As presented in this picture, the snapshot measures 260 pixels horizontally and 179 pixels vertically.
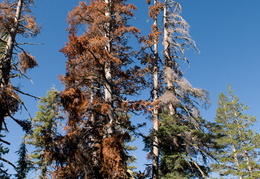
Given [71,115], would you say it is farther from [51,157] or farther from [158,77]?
[158,77]

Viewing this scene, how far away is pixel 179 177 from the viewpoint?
10.4 metres

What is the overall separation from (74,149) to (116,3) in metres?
8.65

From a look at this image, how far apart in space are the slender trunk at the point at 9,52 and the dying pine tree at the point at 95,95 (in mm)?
2196

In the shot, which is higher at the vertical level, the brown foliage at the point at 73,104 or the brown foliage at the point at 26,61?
the brown foliage at the point at 26,61

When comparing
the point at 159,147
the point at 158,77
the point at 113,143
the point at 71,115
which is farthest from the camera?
the point at 158,77

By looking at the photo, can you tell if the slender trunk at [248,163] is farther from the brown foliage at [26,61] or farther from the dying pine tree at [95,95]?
the brown foliage at [26,61]

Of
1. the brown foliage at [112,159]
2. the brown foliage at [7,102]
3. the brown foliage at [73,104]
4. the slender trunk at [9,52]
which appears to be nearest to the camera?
the brown foliage at [7,102]

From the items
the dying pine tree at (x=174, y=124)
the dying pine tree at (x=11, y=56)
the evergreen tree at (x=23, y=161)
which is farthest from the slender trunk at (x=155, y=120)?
the evergreen tree at (x=23, y=161)

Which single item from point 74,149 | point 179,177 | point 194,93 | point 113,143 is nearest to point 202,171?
point 179,177

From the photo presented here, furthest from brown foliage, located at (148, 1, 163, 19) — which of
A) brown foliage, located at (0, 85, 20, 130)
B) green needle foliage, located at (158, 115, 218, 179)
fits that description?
brown foliage, located at (0, 85, 20, 130)

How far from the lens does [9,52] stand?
9852 mm

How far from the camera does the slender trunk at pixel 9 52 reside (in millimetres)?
9102

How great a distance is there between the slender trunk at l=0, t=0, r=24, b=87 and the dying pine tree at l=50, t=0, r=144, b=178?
2.20 metres

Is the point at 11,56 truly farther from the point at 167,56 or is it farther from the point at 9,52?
the point at 167,56
